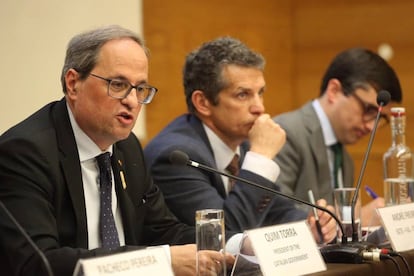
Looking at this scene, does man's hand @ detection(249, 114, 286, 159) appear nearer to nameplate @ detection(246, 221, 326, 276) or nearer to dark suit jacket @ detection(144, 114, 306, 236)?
dark suit jacket @ detection(144, 114, 306, 236)

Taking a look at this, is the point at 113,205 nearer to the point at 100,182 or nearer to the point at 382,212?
the point at 100,182

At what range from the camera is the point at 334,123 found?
3.77 meters

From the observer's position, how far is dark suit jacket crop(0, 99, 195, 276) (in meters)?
2.00

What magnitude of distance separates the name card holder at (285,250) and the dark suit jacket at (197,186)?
645 millimetres

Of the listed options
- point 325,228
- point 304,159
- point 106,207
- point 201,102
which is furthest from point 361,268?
point 304,159

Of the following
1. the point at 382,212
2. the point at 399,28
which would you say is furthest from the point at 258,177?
the point at 399,28

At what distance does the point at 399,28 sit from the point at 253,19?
1.03m

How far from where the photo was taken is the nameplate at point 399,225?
2365 mm

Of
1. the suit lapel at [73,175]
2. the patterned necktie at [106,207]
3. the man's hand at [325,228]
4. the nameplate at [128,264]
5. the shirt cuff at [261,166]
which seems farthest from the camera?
the shirt cuff at [261,166]

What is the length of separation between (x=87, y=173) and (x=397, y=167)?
1.32 metres

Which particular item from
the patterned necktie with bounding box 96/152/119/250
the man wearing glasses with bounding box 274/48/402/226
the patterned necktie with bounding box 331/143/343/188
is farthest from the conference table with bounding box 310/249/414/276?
the patterned necktie with bounding box 331/143/343/188

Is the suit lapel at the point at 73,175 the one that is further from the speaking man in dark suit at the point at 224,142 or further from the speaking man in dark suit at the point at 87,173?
the speaking man in dark suit at the point at 224,142

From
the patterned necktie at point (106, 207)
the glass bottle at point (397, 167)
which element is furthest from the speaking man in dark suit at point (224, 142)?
the patterned necktie at point (106, 207)

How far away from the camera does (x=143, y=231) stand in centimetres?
259
